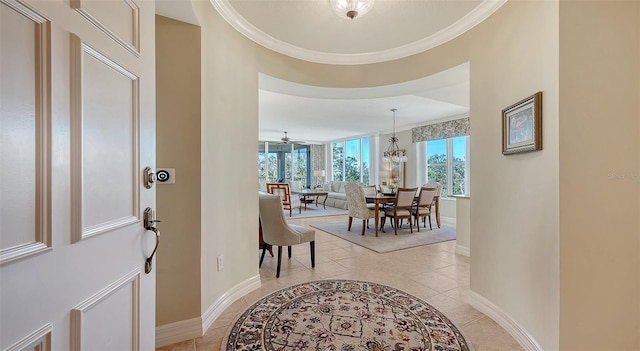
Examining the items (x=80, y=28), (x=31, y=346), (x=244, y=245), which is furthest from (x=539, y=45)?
(x=244, y=245)

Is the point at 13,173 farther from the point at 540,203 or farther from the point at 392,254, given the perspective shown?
the point at 392,254

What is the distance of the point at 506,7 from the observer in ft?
6.20

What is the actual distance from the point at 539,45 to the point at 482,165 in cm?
90

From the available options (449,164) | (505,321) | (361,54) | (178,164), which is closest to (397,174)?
(449,164)

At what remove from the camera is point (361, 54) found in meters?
2.91

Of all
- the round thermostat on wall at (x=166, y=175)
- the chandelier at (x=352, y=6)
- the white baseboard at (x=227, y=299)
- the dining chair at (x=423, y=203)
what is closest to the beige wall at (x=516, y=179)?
the chandelier at (x=352, y=6)

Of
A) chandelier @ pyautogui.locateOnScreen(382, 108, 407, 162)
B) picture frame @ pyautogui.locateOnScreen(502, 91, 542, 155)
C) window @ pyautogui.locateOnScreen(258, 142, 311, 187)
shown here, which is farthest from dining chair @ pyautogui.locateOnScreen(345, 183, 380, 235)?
window @ pyautogui.locateOnScreen(258, 142, 311, 187)

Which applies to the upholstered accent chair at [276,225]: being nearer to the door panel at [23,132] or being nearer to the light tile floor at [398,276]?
the light tile floor at [398,276]

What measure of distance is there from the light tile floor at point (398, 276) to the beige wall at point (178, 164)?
346 millimetres

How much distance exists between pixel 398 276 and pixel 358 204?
224 cm

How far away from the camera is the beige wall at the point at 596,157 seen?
1.41m

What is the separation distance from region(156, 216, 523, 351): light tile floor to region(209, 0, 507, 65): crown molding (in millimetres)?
2300

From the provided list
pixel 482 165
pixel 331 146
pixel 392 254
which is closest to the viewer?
pixel 482 165

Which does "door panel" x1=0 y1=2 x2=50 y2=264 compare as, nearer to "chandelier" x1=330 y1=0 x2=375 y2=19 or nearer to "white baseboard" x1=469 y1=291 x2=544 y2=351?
"chandelier" x1=330 y1=0 x2=375 y2=19
